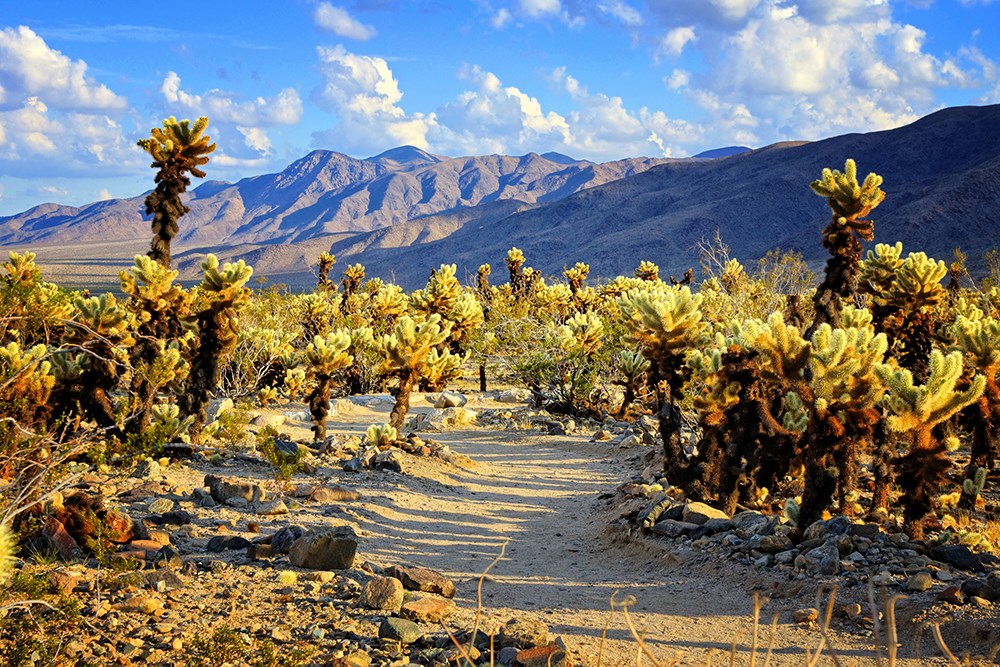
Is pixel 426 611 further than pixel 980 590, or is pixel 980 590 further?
pixel 980 590

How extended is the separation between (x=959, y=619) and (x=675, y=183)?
391 feet

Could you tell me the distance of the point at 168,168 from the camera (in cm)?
1073

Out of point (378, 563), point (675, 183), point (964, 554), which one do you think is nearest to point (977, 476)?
point (964, 554)

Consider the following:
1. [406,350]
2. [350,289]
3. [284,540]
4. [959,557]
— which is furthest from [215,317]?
[350,289]

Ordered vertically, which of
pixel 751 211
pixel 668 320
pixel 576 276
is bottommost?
pixel 668 320

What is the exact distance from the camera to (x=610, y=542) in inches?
303

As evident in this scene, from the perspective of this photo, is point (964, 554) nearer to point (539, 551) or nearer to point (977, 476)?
point (977, 476)

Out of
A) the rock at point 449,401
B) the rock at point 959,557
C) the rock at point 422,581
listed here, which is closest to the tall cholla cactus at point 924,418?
the rock at point 959,557

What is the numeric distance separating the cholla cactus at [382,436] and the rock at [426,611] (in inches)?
258

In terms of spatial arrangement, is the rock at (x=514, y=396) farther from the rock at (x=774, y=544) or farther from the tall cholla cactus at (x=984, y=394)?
the rock at (x=774, y=544)

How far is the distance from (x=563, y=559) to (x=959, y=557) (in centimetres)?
332

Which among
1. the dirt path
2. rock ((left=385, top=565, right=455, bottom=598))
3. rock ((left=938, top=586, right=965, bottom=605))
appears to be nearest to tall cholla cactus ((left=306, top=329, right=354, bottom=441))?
the dirt path

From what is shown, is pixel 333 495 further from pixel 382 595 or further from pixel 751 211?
pixel 751 211

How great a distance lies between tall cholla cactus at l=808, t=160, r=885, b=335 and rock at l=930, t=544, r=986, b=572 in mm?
4859
